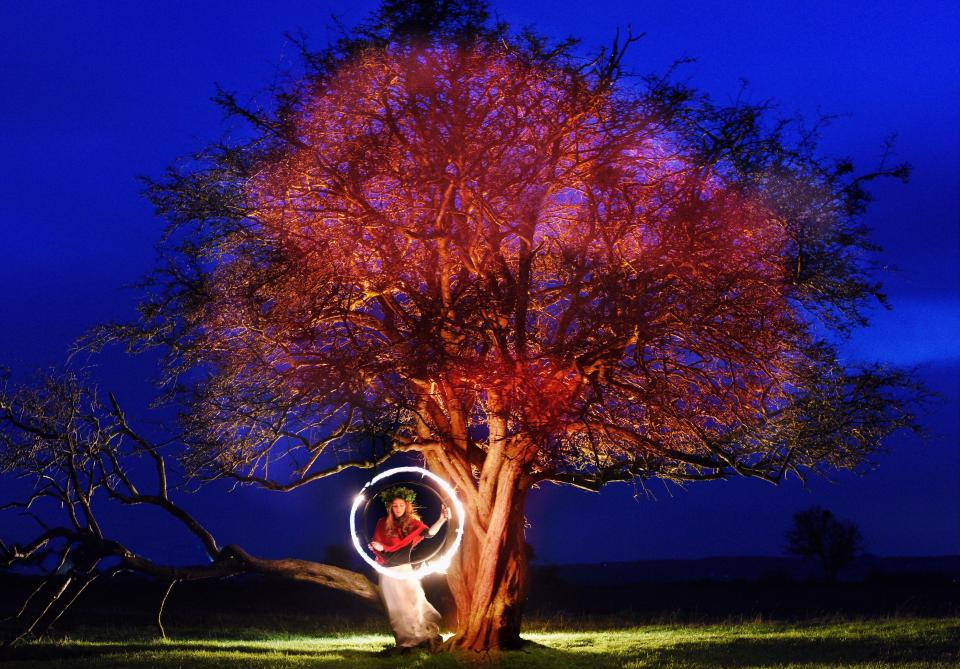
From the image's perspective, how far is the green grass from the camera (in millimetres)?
16484

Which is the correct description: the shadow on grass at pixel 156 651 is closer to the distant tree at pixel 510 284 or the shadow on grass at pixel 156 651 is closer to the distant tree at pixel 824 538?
the distant tree at pixel 510 284

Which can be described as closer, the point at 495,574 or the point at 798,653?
the point at 495,574

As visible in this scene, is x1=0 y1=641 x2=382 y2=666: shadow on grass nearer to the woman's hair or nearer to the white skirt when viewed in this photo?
the white skirt

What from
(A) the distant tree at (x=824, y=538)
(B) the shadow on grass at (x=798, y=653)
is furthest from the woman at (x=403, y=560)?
(A) the distant tree at (x=824, y=538)

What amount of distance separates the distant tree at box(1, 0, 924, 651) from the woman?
2.37 feet

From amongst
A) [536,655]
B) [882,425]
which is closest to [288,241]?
[536,655]

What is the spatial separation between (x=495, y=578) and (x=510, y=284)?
5235mm

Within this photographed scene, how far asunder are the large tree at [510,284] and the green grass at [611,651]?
6.28 ft

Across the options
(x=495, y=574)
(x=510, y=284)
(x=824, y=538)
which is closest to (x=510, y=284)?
(x=510, y=284)

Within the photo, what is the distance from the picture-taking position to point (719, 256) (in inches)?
667

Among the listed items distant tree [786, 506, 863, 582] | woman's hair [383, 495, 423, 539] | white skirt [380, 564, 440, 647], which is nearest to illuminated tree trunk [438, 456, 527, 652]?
white skirt [380, 564, 440, 647]

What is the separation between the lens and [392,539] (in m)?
18.1

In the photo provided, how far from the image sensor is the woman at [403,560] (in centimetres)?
1797

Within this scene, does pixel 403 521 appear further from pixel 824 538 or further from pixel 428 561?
pixel 824 538
